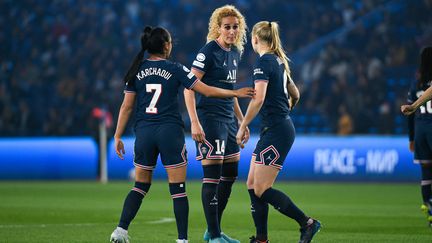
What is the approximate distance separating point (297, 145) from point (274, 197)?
15310mm

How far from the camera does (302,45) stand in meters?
28.0

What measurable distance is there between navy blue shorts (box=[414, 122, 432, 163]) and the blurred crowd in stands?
516 inches

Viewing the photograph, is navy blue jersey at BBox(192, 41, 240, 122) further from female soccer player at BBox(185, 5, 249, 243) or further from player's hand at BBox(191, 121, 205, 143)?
player's hand at BBox(191, 121, 205, 143)

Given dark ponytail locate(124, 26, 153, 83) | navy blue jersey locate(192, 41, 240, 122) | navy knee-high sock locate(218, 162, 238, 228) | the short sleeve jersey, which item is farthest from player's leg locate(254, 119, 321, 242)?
the short sleeve jersey

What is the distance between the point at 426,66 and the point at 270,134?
3.46 metres

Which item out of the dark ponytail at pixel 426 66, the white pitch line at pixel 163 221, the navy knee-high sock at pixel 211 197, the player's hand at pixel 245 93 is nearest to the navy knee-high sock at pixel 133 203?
the navy knee-high sock at pixel 211 197

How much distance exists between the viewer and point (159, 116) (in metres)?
8.11

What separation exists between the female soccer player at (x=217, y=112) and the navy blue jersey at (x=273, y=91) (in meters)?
0.53

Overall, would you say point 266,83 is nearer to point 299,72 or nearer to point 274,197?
point 274,197

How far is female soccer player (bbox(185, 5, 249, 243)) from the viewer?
844cm

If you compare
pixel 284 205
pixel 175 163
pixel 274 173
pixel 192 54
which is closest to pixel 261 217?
pixel 284 205

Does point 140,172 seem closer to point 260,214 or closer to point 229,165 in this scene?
point 229,165

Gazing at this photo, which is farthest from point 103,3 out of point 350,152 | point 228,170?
point 228,170

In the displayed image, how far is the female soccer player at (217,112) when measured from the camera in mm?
8438
